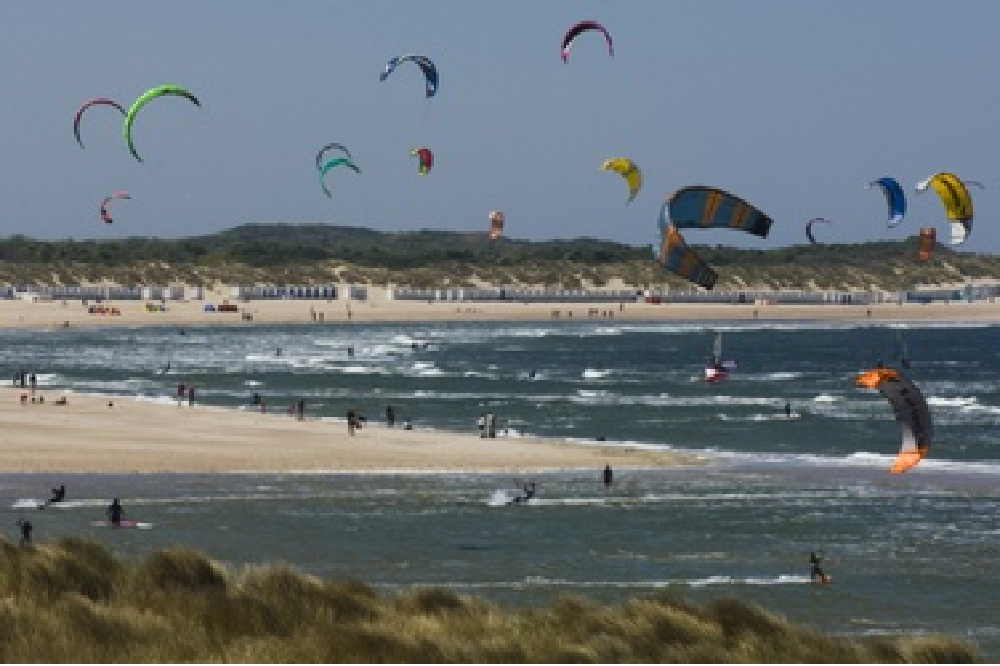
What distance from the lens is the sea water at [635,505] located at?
22877 mm

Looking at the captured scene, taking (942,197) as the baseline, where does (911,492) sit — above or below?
below

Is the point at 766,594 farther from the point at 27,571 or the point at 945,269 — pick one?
the point at 945,269

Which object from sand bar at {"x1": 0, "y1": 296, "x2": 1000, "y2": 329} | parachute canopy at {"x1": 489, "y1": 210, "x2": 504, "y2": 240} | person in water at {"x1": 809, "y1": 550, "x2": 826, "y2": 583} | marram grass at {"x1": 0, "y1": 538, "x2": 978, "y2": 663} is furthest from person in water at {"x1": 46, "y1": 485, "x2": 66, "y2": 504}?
sand bar at {"x1": 0, "y1": 296, "x2": 1000, "y2": 329}

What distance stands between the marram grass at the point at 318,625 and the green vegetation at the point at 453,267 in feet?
395

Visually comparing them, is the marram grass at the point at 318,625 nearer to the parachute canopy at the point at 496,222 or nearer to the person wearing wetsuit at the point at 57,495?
the person wearing wetsuit at the point at 57,495

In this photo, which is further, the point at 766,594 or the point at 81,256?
the point at 81,256

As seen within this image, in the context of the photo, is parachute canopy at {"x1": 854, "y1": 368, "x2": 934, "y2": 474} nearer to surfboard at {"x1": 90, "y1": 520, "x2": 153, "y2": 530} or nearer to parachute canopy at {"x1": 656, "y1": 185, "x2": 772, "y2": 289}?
parachute canopy at {"x1": 656, "y1": 185, "x2": 772, "y2": 289}

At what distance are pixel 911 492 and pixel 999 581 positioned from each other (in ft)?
29.1

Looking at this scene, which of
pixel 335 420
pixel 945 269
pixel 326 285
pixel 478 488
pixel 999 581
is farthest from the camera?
pixel 945 269

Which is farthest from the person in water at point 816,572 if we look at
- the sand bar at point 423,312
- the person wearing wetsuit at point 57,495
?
the sand bar at point 423,312

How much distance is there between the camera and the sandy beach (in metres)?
107

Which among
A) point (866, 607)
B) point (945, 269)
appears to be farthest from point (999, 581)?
point (945, 269)

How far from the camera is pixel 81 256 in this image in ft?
479

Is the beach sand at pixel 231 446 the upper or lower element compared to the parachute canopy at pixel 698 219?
lower
